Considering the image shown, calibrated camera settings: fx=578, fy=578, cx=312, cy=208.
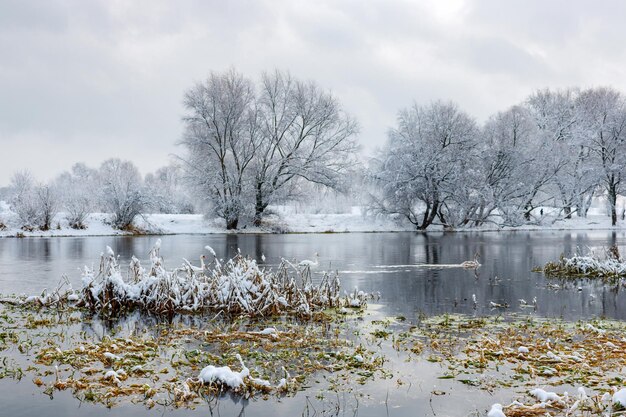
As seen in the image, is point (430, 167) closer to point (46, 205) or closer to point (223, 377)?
point (46, 205)

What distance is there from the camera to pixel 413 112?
2130 inches

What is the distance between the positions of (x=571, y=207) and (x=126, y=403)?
60.0 meters

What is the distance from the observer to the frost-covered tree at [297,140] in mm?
51125

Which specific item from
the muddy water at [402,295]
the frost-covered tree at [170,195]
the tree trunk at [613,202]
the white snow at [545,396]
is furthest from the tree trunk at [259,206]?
the white snow at [545,396]

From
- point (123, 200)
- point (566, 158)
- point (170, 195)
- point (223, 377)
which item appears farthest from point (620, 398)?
point (170, 195)

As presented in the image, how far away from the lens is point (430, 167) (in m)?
50.7

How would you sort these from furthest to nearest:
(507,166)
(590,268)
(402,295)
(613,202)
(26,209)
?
(613,202) < (507,166) < (26,209) < (590,268) < (402,295)

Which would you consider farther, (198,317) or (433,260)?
(433,260)

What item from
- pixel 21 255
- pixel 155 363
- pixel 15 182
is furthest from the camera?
pixel 15 182

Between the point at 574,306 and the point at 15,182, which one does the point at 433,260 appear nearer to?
the point at 574,306

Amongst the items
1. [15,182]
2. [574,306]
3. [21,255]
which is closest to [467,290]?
[574,306]

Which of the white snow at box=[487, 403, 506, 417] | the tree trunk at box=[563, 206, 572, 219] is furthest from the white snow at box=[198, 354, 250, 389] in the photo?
the tree trunk at box=[563, 206, 572, 219]

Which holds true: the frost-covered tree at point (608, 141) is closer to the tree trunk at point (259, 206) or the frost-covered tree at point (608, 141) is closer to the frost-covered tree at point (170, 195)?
the tree trunk at point (259, 206)

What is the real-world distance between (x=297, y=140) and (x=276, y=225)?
8029mm
